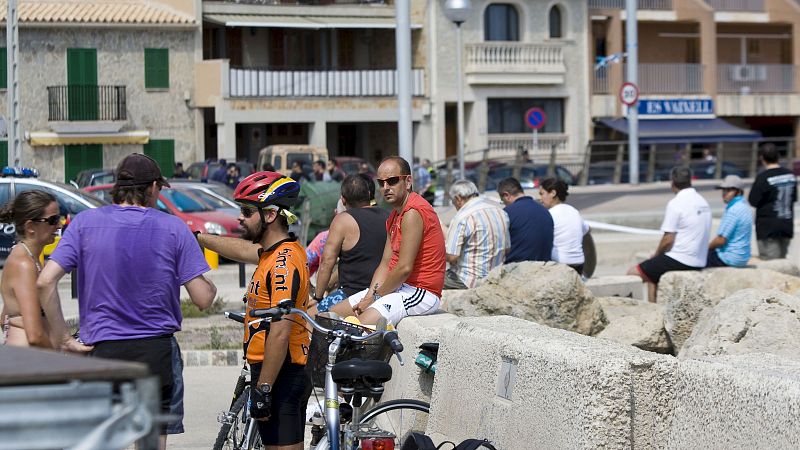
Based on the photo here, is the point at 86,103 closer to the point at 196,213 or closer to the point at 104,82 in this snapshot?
the point at 104,82

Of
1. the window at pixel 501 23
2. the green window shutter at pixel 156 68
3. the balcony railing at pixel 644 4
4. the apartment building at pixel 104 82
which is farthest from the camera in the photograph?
the balcony railing at pixel 644 4

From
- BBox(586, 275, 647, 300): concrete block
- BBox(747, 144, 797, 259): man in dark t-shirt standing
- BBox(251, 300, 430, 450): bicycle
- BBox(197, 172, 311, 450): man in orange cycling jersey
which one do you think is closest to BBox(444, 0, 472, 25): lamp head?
BBox(747, 144, 797, 259): man in dark t-shirt standing

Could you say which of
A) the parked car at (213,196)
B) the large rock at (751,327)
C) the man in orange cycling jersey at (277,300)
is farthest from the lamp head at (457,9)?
the man in orange cycling jersey at (277,300)

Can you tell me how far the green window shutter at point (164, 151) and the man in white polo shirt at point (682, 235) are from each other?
3079cm

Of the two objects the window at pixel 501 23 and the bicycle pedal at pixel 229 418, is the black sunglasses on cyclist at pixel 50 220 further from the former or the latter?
the window at pixel 501 23

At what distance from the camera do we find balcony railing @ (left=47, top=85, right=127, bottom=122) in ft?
137

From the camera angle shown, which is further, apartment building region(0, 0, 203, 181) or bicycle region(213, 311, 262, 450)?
apartment building region(0, 0, 203, 181)

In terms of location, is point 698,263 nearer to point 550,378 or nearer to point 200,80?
point 550,378

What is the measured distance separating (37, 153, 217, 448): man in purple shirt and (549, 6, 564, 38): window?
43.3m

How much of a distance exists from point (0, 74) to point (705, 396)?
3911cm

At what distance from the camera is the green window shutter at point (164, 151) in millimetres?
42406

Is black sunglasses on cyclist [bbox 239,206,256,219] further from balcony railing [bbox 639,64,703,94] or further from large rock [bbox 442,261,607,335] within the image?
balcony railing [bbox 639,64,703,94]

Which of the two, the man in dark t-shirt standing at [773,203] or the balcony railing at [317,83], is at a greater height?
the balcony railing at [317,83]

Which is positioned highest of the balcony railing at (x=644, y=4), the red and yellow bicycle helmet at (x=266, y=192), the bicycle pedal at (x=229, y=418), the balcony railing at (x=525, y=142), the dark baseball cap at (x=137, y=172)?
the balcony railing at (x=644, y=4)
